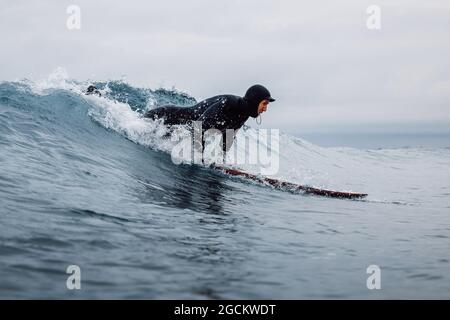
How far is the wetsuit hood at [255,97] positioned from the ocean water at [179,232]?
159 centimetres

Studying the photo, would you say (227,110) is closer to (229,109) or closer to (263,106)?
(229,109)

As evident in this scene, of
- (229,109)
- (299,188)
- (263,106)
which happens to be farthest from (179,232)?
(229,109)

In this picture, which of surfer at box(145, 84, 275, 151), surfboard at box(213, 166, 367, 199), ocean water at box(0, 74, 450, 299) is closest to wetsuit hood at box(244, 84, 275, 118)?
surfer at box(145, 84, 275, 151)

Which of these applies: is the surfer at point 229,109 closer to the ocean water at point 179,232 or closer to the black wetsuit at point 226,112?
the black wetsuit at point 226,112

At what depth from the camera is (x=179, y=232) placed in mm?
4676

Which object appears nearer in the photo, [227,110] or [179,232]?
[179,232]

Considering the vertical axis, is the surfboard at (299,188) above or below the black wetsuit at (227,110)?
below

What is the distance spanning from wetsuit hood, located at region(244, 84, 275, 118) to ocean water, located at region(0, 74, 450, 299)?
1592mm

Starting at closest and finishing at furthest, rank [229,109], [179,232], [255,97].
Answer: [179,232] < [255,97] < [229,109]

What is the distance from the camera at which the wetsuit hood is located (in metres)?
9.02

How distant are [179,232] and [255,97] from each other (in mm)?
4958

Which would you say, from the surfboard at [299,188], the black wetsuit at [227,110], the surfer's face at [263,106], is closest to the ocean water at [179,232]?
the surfboard at [299,188]

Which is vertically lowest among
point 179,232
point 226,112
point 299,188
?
point 179,232

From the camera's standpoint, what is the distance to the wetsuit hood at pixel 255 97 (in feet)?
29.6
